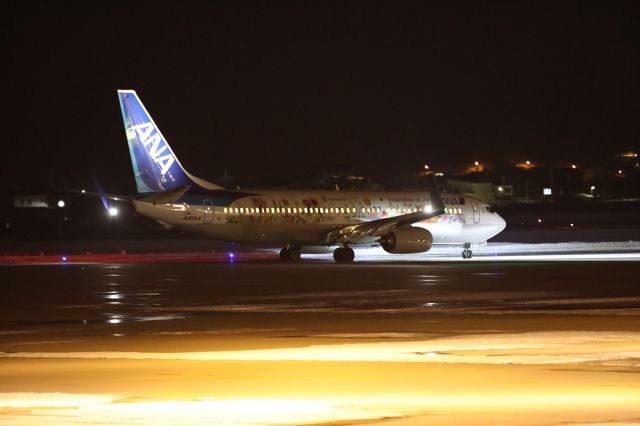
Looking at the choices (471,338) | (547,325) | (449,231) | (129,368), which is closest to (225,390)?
(129,368)

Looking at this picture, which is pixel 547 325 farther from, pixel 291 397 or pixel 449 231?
pixel 449 231

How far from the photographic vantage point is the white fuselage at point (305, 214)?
156ft

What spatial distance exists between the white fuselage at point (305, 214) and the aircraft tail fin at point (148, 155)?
1193mm

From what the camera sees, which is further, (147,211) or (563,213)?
(563,213)

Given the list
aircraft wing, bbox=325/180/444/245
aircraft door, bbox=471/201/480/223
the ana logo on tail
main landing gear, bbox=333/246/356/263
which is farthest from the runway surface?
aircraft door, bbox=471/201/480/223

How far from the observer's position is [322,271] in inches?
1624

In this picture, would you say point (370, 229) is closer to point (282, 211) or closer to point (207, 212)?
point (282, 211)

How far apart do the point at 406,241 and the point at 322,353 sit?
1363 inches

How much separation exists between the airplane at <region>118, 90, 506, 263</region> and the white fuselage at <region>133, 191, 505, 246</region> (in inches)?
1.6

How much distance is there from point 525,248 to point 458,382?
2079 inches

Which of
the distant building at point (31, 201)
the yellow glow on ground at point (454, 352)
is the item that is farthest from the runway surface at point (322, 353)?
the distant building at point (31, 201)

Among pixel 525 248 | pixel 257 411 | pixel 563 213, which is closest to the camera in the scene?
pixel 257 411

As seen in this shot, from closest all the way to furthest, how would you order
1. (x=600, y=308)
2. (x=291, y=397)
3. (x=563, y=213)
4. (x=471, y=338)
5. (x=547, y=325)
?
1. (x=291, y=397)
2. (x=471, y=338)
3. (x=547, y=325)
4. (x=600, y=308)
5. (x=563, y=213)

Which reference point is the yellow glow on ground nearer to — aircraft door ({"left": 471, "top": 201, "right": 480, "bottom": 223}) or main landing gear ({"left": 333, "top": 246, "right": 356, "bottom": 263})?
main landing gear ({"left": 333, "top": 246, "right": 356, "bottom": 263})
